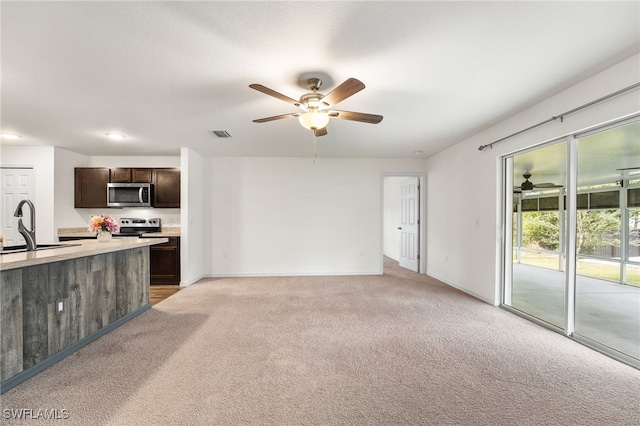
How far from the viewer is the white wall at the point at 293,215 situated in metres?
5.51

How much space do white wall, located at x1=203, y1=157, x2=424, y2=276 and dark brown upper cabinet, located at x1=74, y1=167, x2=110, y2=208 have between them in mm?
1913

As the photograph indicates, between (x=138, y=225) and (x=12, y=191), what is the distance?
6.61ft

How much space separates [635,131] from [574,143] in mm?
643

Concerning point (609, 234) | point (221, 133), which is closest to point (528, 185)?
point (609, 234)

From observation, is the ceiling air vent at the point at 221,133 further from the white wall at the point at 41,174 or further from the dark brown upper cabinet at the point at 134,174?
the white wall at the point at 41,174

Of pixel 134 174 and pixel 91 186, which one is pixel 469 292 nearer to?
pixel 134 174

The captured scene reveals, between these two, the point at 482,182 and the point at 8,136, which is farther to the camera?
the point at 8,136

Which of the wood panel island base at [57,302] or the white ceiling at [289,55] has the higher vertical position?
the white ceiling at [289,55]

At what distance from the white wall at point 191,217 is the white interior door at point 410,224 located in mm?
4581

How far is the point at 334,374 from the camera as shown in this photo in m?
2.09

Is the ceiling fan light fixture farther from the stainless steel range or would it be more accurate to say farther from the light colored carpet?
the stainless steel range

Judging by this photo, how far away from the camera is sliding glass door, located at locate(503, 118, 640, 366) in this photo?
273 cm

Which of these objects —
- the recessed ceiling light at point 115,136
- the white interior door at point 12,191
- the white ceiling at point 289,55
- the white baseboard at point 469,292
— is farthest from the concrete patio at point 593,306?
the white interior door at point 12,191

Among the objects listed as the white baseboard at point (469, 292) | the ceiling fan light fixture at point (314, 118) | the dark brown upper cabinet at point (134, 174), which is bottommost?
the white baseboard at point (469, 292)
